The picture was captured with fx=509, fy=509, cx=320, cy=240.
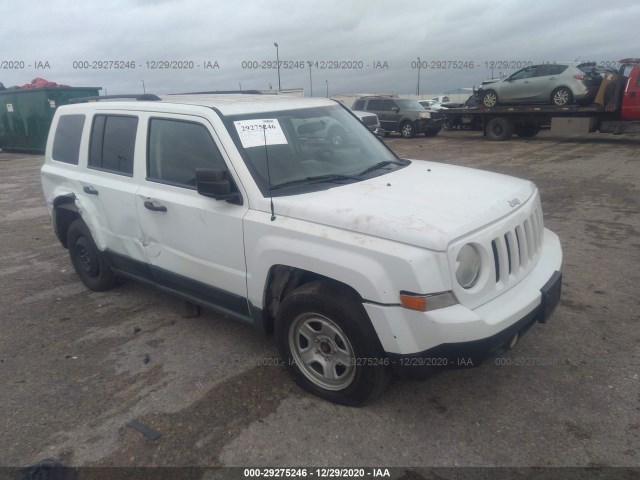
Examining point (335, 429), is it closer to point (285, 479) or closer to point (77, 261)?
point (285, 479)

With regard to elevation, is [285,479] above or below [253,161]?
below

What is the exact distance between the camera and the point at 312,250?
115 inches

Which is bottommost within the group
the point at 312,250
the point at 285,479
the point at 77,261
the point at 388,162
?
the point at 285,479

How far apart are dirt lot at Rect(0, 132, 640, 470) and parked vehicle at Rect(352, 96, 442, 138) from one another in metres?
16.5

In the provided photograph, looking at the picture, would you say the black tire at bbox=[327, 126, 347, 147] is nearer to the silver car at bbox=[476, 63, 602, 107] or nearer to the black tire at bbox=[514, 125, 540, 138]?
the silver car at bbox=[476, 63, 602, 107]

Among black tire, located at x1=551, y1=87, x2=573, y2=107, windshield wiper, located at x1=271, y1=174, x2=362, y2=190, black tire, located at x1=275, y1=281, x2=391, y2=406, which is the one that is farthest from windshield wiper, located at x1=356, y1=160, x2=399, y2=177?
black tire, located at x1=551, y1=87, x2=573, y2=107

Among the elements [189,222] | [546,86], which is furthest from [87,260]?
[546,86]

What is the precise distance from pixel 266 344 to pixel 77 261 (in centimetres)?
256

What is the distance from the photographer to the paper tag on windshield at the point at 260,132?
3490mm

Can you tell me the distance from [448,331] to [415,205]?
30.9 inches

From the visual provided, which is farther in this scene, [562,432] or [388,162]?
[388,162]

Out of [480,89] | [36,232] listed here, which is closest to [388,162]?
[36,232]

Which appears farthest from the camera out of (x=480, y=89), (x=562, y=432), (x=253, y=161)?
(x=480, y=89)

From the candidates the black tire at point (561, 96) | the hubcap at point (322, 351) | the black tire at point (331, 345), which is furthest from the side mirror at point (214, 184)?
the black tire at point (561, 96)
